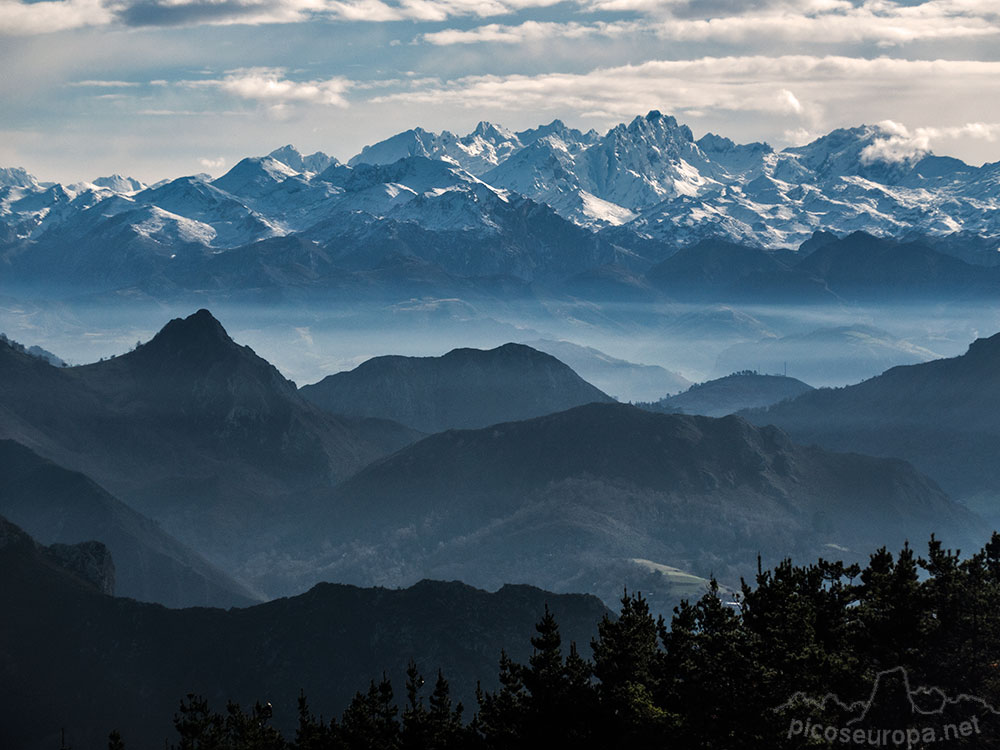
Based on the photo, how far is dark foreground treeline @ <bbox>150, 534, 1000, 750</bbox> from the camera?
87.1 metres

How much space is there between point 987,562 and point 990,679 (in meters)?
25.4

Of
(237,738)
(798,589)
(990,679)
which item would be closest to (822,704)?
(990,679)

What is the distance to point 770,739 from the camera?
85.6 m

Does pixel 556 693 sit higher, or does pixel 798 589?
pixel 798 589

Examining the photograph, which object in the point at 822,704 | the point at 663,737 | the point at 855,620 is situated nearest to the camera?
the point at 822,704

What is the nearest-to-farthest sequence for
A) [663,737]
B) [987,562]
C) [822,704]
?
1. [822,704]
2. [663,737]
3. [987,562]

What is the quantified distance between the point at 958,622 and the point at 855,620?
807 centimetres

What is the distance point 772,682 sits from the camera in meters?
87.4

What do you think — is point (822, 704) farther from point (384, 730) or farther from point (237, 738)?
point (237, 738)

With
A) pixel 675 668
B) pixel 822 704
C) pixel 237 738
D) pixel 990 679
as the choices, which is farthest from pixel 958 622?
pixel 237 738

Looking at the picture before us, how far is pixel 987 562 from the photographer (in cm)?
11056

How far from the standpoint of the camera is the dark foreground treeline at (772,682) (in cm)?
8706

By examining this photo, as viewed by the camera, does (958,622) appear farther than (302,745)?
No

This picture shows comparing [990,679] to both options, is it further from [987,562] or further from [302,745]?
[302,745]
